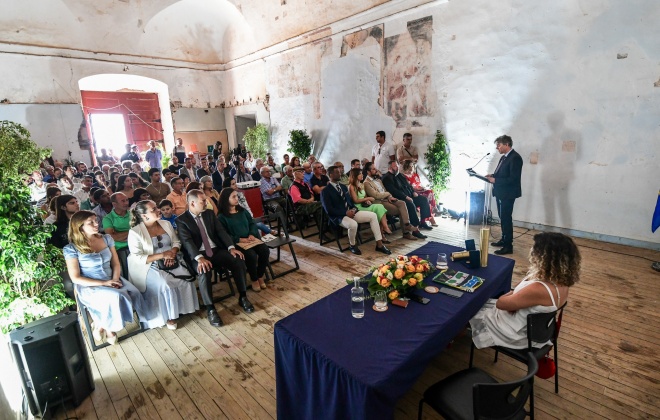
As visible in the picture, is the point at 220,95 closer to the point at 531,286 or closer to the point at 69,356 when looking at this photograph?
the point at 69,356

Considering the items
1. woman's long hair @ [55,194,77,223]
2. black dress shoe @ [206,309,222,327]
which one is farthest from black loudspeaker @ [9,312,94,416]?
woman's long hair @ [55,194,77,223]

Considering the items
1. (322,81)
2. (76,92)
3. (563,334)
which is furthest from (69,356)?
(76,92)

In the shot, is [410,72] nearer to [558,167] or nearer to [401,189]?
[401,189]

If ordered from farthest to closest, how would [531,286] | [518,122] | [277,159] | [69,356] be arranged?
[277,159] < [518,122] < [69,356] < [531,286]

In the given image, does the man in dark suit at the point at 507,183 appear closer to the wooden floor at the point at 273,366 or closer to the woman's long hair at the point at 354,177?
the wooden floor at the point at 273,366

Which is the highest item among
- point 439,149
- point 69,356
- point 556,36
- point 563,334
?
point 556,36

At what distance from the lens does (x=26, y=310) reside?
2816 millimetres

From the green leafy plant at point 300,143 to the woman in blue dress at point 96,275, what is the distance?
8.07m

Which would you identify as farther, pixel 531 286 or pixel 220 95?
pixel 220 95

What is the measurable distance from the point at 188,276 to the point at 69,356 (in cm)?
134

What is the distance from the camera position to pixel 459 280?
2.90 m

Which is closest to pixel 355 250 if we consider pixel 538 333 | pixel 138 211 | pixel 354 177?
pixel 354 177

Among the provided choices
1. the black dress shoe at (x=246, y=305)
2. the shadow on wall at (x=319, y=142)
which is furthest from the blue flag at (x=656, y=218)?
the shadow on wall at (x=319, y=142)

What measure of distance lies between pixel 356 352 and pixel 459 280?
1.28 meters
